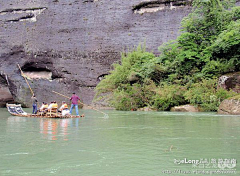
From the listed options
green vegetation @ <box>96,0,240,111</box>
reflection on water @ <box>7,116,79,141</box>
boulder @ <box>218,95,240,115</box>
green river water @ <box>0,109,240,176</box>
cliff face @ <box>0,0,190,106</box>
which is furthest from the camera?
cliff face @ <box>0,0,190,106</box>

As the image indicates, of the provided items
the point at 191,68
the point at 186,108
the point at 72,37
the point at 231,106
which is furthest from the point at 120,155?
the point at 72,37

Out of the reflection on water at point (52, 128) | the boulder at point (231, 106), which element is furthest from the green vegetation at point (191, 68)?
the reflection on water at point (52, 128)

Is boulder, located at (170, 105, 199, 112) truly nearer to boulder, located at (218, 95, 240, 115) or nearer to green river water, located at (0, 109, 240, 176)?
boulder, located at (218, 95, 240, 115)

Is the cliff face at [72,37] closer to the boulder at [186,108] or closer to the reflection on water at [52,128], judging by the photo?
the boulder at [186,108]

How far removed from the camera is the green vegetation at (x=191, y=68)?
18.6 meters

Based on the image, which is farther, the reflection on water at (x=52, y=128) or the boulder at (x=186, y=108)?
the boulder at (x=186, y=108)

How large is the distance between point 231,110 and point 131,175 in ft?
39.9

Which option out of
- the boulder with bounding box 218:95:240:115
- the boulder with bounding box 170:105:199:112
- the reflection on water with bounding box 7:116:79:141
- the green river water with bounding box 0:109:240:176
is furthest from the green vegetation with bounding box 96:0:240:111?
the green river water with bounding box 0:109:240:176

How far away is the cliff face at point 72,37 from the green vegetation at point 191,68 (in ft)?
17.1

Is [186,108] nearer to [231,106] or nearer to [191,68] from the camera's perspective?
[191,68]

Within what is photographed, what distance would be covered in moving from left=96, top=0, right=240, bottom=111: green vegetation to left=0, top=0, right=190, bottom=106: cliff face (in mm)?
5199

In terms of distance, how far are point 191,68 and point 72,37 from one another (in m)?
13.8

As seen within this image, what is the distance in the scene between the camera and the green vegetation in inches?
731

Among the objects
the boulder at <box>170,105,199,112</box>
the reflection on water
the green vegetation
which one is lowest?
the boulder at <box>170,105,199,112</box>
